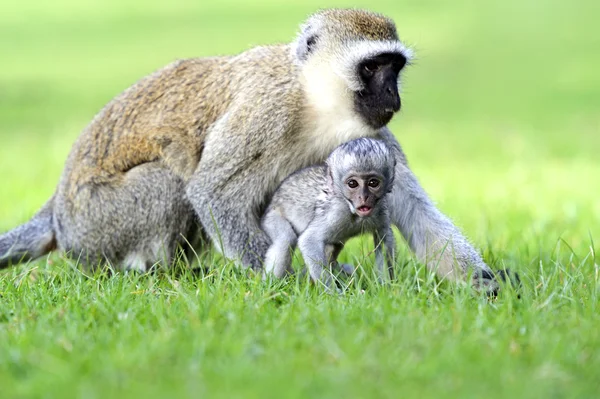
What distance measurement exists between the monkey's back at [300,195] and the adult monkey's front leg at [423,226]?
624 mm

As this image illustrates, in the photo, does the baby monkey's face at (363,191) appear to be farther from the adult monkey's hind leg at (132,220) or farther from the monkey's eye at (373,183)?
the adult monkey's hind leg at (132,220)

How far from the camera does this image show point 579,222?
33.8 feet

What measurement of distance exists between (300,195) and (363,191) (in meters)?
0.66

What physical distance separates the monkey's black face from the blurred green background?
0.54m

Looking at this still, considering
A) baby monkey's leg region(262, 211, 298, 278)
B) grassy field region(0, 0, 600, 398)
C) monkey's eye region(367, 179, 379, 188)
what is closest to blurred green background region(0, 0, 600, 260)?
grassy field region(0, 0, 600, 398)

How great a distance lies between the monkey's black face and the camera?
255 inches

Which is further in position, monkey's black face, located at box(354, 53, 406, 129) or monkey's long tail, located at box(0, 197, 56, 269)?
monkey's long tail, located at box(0, 197, 56, 269)

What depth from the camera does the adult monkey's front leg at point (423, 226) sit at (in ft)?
22.0

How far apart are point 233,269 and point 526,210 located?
535 centimetres

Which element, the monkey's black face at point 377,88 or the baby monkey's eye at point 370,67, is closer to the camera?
the monkey's black face at point 377,88

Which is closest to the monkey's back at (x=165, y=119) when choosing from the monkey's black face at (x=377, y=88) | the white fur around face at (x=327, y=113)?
the white fur around face at (x=327, y=113)

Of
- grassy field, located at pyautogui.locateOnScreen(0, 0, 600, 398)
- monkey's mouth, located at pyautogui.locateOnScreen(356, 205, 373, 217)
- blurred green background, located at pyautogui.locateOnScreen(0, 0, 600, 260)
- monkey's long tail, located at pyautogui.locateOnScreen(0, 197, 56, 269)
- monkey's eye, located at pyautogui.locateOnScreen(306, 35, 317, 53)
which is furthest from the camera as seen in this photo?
blurred green background, located at pyautogui.locateOnScreen(0, 0, 600, 260)

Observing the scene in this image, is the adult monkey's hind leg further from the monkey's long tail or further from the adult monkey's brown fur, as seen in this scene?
the monkey's long tail

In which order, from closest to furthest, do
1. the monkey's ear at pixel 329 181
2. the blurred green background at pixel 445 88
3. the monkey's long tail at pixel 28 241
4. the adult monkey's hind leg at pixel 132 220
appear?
1. the monkey's ear at pixel 329 181
2. the adult monkey's hind leg at pixel 132 220
3. the monkey's long tail at pixel 28 241
4. the blurred green background at pixel 445 88
